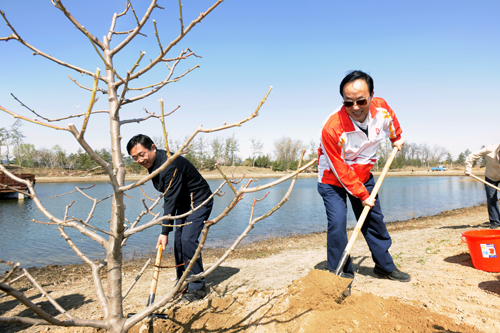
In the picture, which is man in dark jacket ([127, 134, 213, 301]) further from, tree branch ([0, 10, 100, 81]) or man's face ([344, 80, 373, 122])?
man's face ([344, 80, 373, 122])

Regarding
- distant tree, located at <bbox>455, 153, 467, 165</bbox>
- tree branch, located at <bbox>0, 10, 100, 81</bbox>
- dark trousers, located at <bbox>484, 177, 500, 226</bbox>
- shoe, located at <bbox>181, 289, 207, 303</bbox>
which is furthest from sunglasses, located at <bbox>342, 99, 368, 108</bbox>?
distant tree, located at <bbox>455, 153, 467, 165</bbox>

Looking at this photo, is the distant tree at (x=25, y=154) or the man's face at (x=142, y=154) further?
the distant tree at (x=25, y=154)

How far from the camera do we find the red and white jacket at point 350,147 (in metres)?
3.40

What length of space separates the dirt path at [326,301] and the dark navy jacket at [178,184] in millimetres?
1128

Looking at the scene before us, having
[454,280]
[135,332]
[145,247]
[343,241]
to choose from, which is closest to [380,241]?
[343,241]

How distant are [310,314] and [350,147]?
6.16ft

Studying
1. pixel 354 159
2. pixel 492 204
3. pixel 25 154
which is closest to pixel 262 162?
pixel 25 154

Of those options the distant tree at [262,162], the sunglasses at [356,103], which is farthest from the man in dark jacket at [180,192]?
the distant tree at [262,162]

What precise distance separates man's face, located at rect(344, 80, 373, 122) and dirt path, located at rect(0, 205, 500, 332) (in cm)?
182

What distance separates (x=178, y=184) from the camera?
3615 mm

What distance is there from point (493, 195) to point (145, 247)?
9.31 meters

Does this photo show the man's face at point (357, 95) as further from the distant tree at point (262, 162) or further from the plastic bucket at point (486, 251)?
the distant tree at point (262, 162)

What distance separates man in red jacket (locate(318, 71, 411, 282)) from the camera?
11.0ft

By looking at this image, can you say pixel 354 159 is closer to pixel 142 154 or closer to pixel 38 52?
pixel 142 154
